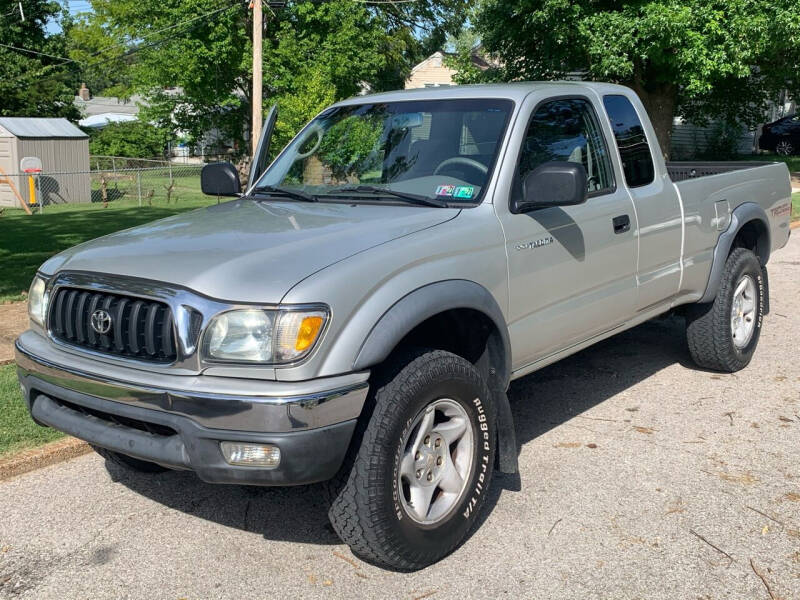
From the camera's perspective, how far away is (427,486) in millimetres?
3754

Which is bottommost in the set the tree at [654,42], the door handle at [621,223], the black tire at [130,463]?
the black tire at [130,463]

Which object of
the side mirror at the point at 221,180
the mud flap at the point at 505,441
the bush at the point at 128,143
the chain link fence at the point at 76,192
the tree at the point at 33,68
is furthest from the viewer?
the bush at the point at 128,143

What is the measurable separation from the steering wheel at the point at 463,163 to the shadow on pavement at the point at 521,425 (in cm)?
157

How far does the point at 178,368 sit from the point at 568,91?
277 cm

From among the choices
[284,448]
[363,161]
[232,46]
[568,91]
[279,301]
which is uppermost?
[232,46]

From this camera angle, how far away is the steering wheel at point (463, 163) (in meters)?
4.38

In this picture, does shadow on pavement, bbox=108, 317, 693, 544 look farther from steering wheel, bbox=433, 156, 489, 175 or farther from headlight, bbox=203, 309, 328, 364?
steering wheel, bbox=433, 156, 489, 175

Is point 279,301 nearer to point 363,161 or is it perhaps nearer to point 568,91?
point 363,161

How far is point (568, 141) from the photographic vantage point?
4.87m

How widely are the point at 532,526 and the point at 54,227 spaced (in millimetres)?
14455

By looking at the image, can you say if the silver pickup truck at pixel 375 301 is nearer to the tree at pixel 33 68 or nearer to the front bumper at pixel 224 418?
the front bumper at pixel 224 418

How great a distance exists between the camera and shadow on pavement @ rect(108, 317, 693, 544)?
4.23 m

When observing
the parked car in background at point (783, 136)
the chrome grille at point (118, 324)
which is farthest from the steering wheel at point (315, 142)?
the parked car in background at point (783, 136)

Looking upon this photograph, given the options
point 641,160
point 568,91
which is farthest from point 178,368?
point 641,160
